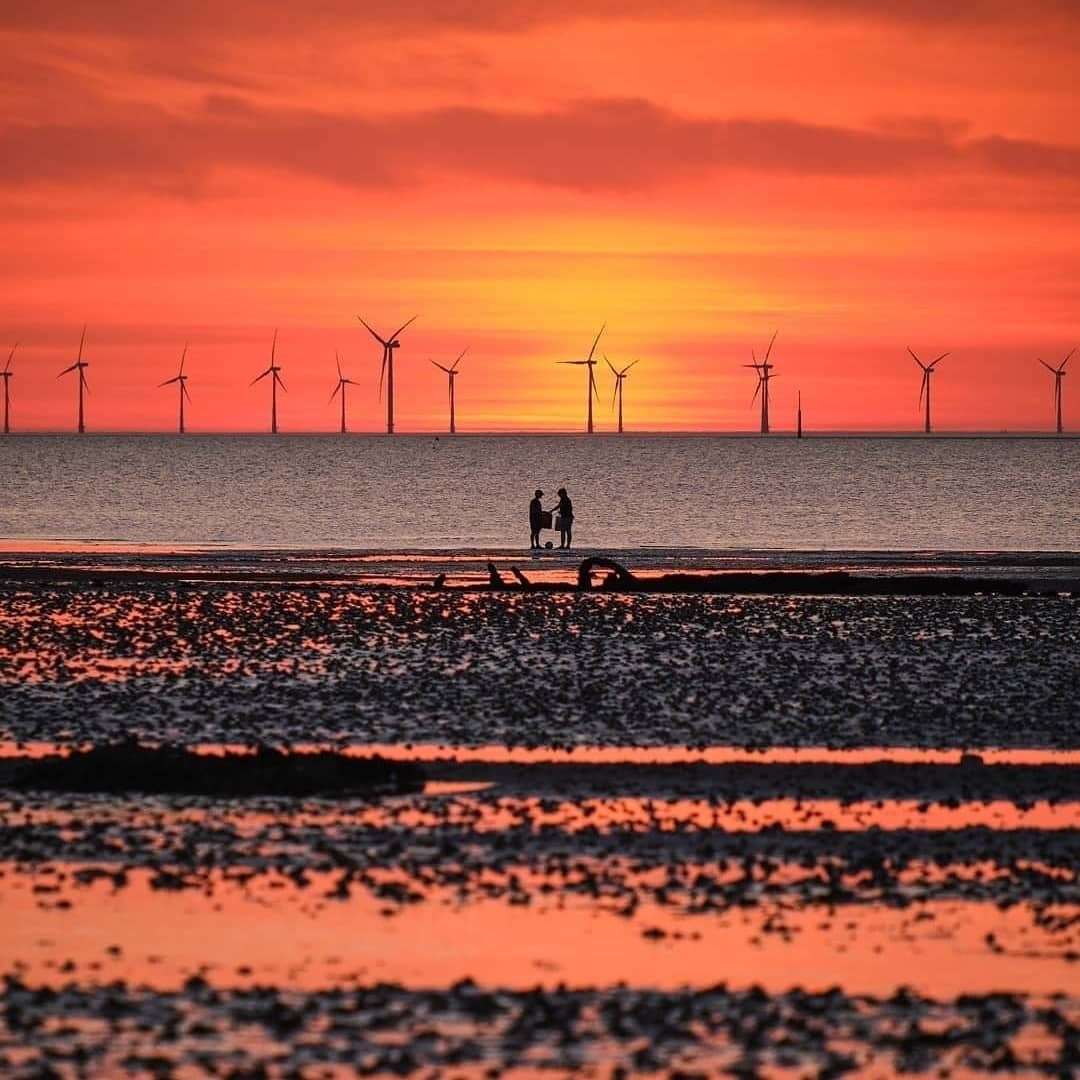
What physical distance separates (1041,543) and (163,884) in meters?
93.2

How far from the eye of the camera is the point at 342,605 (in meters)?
58.0

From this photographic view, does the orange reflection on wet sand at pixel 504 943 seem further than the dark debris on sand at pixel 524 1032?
Yes

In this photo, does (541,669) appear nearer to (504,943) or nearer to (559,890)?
(559,890)

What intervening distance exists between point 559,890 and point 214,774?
7303 mm

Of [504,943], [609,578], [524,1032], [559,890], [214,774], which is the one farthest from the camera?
[609,578]

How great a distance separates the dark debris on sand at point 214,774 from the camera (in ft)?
84.2

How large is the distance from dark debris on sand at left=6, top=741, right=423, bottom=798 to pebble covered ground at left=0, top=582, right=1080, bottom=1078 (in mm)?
528

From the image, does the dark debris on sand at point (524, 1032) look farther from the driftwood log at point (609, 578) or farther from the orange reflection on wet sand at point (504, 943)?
the driftwood log at point (609, 578)

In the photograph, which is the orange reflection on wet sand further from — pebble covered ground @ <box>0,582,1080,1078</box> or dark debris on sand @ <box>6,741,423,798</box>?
dark debris on sand @ <box>6,741,423,798</box>

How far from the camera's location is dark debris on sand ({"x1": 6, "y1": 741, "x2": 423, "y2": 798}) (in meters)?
25.7

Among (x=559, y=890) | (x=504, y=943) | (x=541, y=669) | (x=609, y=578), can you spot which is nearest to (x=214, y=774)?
(x=559, y=890)

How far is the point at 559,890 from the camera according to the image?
1997 centimetres

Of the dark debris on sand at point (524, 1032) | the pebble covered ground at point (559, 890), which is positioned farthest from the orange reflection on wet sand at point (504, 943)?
the dark debris on sand at point (524, 1032)

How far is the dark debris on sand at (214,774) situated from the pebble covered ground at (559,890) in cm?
53
